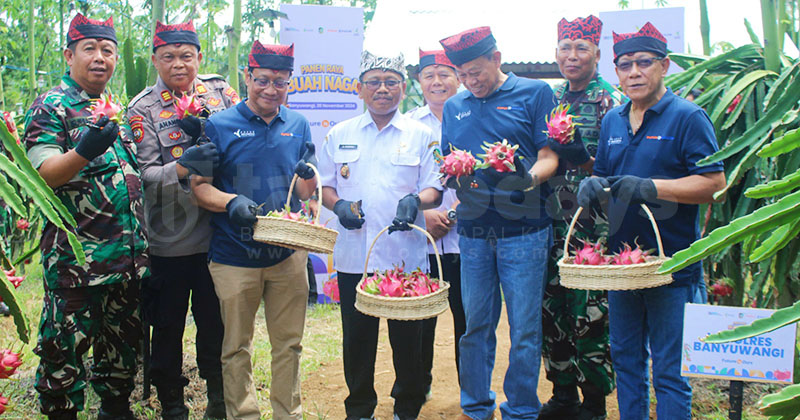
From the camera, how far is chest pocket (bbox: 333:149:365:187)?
3.90 meters

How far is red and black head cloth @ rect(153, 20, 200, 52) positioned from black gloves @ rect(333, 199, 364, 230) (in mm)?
1369

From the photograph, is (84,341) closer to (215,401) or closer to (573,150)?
(215,401)

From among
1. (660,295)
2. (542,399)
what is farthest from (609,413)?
(660,295)

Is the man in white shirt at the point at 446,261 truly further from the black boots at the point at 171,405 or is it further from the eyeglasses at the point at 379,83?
the black boots at the point at 171,405

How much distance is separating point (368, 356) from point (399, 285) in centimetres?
66

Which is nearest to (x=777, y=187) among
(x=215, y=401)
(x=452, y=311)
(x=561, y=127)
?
(x=561, y=127)

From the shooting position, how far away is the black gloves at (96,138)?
3.05m

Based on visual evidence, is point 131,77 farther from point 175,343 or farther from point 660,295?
point 660,295

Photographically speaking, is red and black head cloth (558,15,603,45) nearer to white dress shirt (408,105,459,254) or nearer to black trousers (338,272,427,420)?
white dress shirt (408,105,459,254)

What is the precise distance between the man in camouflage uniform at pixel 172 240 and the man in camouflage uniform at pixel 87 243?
0.19 meters

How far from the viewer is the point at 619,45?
3102mm

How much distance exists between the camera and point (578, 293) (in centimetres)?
374

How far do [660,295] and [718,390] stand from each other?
188cm

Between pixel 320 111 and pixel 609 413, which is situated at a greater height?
pixel 320 111
